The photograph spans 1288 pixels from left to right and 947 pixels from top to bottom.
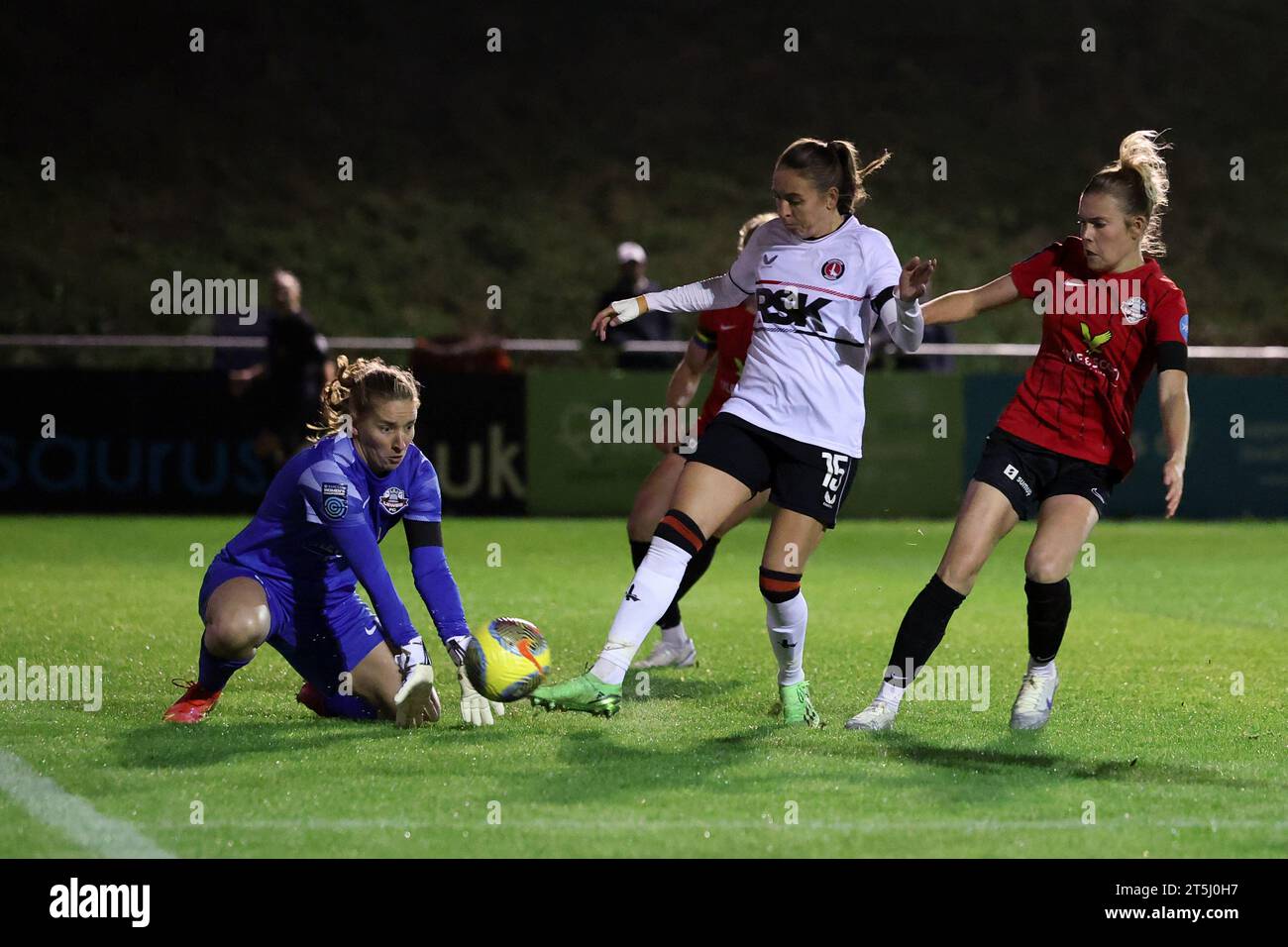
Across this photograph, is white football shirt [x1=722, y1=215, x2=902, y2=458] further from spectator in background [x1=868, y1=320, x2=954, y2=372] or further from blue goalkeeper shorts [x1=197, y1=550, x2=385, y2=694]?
spectator in background [x1=868, y1=320, x2=954, y2=372]

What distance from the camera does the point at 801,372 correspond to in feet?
20.9

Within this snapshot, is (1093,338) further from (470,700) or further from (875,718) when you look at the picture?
(470,700)

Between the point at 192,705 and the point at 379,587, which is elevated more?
the point at 379,587

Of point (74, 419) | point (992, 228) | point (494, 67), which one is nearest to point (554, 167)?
point (494, 67)

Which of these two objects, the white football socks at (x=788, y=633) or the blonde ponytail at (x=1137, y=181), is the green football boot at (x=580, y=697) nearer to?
the white football socks at (x=788, y=633)

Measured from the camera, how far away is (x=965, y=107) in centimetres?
3222

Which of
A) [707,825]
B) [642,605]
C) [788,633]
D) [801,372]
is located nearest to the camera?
[707,825]

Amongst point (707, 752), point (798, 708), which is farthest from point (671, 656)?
point (707, 752)

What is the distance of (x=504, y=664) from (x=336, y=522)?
0.75 m

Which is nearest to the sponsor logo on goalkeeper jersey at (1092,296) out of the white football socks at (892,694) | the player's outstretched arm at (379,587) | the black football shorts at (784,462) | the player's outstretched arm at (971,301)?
the player's outstretched arm at (971,301)

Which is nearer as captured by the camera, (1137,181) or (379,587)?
(379,587)
